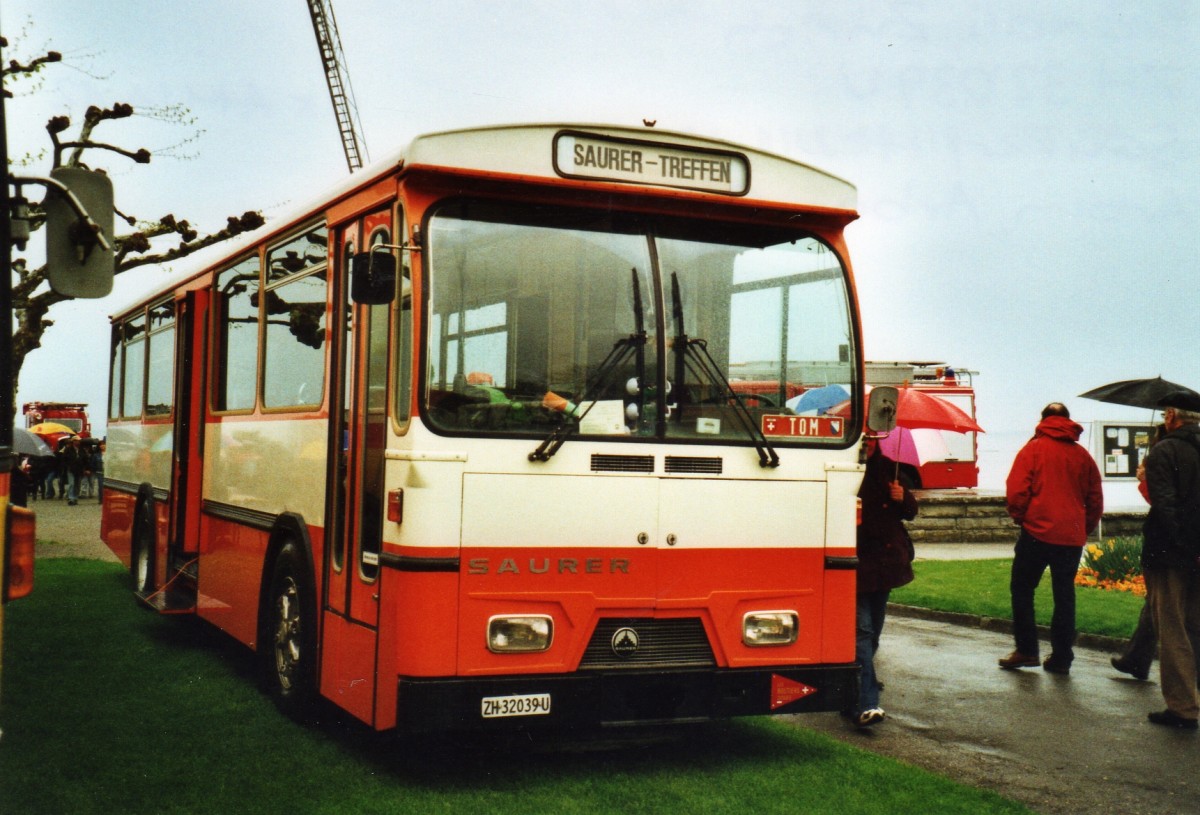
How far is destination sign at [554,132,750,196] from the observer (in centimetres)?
658

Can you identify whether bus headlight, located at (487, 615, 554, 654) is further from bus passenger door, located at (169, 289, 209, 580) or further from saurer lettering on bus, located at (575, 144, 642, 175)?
bus passenger door, located at (169, 289, 209, 580)

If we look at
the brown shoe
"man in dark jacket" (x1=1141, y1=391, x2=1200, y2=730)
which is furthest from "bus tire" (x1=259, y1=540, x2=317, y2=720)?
the brown shoe

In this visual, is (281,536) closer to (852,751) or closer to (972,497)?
(852,751)

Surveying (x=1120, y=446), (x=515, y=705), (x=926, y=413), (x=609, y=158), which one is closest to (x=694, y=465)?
(x=515, y=705)

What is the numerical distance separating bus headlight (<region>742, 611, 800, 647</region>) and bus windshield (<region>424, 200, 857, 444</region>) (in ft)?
2.88

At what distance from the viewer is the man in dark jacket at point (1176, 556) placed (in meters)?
8.43

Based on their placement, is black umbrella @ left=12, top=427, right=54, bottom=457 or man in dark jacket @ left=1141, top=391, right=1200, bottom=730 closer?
man in dark jacket @ left=1141, top=391, right=1200, bottom=730

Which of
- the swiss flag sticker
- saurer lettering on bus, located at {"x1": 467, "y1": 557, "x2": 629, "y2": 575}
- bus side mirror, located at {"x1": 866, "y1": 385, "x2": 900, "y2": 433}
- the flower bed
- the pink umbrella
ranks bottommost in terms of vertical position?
the flower bed

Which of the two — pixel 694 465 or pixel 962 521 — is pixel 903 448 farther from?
pixel 962 521

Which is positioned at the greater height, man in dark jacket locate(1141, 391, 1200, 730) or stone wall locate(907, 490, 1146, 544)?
man in dark jacket locate(1141, 391, 1200, 730)

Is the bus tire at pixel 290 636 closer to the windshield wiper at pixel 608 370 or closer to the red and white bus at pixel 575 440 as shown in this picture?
the red and white bus at pixel 575 440

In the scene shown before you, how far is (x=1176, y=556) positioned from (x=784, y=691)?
10.4 ft

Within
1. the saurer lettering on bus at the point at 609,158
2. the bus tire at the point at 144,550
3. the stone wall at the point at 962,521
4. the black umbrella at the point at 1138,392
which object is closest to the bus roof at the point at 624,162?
the saurer lettering on bus at the point at 609,158

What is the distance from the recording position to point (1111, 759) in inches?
297
